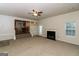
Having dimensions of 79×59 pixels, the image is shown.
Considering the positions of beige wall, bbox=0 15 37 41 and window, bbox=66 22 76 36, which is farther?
beige wall, bbox=0 15 37 41

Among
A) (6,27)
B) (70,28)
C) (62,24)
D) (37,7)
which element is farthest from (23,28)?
(37,7)

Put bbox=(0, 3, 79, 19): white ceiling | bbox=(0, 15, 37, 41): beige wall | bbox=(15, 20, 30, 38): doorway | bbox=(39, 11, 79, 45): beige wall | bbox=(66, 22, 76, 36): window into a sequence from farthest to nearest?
bbox=(15, 20, 30, 38): doorway < bbox=(0, 15, 37, 41): beige wall < bbox=(66, 22, 76, 36): window < bbox=(39, 11, 79, 45): beige wall < bbox=(0, 3, 79, 19): white ceiling

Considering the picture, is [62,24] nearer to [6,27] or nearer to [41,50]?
[41,50]

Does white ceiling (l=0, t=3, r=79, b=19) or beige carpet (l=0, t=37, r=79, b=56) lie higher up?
white ceiling (l=0, t=3, r=79, b=19)

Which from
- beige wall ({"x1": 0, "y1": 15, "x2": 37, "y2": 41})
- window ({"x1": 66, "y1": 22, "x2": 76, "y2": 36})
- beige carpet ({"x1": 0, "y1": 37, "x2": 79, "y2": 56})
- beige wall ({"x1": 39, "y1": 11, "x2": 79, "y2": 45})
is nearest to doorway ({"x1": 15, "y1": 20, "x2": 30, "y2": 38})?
beige wall ({"x1": 0, "y1": 15, "x2": 37, "y2": 41})

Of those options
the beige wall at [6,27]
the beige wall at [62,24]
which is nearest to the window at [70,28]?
the beige wall at [62,24]

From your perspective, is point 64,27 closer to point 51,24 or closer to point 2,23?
point 51,24

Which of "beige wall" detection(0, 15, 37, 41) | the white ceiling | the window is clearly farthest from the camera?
"beige wall" detection(0, 15, 37, 41)

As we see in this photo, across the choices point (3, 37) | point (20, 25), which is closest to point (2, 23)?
point (3, 37)

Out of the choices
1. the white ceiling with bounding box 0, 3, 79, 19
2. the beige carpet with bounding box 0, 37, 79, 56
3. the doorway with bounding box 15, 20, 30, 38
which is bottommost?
the beige carpet with bounding box 0, 37, 79, 56

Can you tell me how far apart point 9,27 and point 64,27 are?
5274mm

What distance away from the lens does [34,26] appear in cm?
1219

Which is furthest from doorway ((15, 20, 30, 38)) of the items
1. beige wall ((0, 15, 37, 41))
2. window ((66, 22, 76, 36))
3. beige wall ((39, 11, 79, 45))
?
window ((66, 22, 76, 36))

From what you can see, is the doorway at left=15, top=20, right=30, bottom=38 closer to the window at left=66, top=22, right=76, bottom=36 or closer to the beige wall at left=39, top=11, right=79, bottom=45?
the beige wall at left=39, top=11, right=79, bottom=45
